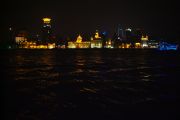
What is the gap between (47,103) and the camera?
15219 millimetres

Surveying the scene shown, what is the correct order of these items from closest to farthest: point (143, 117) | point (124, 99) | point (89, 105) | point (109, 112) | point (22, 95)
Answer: point (143, 117) < point (109, 112) < point (89, 105) < point (124, 99) < point (22, 95)

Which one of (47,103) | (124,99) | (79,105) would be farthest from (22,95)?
(124,99)

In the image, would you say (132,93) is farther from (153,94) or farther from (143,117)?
(143,117)

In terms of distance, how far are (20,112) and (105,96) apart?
5768mm

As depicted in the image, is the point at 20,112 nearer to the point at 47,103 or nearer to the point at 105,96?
the point at 47,103

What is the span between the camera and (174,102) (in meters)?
15.5

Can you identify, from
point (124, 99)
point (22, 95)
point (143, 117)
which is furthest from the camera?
point (22, 95)

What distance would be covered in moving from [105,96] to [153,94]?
3.03 meters

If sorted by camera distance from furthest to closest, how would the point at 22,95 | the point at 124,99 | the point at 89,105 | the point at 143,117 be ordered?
the point at 22,95 < the point at 124,99 < the point at 89,105 < the point at 143,117

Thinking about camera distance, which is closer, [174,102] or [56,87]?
[174,102]

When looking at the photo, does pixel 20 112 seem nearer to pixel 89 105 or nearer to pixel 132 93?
pixel 89 105

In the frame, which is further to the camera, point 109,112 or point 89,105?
point 89,105

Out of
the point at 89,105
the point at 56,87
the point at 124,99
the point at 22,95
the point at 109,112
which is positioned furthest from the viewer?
the point at 56,87

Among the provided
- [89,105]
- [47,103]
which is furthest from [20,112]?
[89,105]
